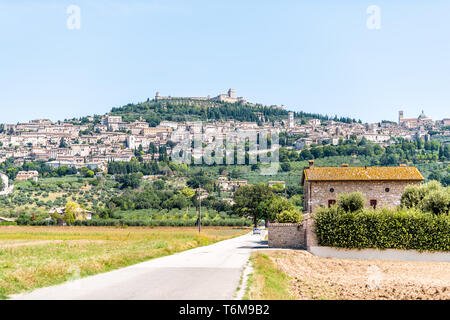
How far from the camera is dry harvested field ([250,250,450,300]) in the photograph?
14.7 m

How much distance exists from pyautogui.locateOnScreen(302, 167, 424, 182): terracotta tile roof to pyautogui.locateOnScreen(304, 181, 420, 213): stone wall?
31 cm

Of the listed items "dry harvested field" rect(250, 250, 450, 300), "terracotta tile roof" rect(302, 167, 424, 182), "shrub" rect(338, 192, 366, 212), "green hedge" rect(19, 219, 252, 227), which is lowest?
"green hedge" rect(19, 219, 252, 227)

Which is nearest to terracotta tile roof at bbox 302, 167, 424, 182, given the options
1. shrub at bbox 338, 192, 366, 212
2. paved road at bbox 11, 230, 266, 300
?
shrub at bbox 338, 192, 366, 212

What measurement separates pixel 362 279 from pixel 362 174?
23361mm

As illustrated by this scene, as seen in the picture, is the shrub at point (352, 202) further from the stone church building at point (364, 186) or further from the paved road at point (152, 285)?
the paved road at point (152, 285)

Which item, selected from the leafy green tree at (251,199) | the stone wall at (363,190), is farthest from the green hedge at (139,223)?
the stone wall at (363,190)

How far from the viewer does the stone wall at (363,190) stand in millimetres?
40344

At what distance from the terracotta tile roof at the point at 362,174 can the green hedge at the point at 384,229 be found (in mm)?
11495

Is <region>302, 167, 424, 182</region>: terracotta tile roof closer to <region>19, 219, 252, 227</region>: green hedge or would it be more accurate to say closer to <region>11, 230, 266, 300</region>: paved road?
<region>11, 230, 266, 300</region>: paved road

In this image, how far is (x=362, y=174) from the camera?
4119 cm

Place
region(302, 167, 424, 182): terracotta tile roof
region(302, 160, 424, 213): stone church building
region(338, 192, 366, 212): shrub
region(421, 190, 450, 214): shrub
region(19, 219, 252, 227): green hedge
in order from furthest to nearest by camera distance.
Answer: region(19, 219, 252, 227): green hedge < region(302, 167, 424, 182): terracotta tile roof < region(302, 160, 424, 213): stone church building < region(338, 192, 366, 212): shrub < region(421, 190, 450, 214): shrub

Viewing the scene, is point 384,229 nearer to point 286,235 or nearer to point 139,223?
point 286,235
